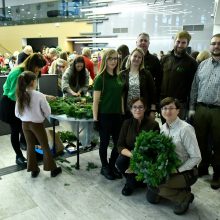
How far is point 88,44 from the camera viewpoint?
432 inches

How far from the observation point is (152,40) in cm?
790

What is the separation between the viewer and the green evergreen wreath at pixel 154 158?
2156 mm

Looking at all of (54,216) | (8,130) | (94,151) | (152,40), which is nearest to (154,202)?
(54,216)

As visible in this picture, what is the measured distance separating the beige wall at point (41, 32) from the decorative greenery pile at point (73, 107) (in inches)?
305

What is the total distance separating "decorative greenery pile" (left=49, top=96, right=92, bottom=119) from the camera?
9.57ft

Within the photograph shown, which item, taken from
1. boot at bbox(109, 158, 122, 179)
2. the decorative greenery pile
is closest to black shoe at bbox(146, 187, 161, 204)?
boot at bbox(109, 158, 122, 179)

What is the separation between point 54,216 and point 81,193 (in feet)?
1.39

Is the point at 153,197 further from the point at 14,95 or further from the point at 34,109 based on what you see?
the point at 14,95

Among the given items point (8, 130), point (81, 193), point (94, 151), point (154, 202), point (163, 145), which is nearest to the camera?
point (163, 145)

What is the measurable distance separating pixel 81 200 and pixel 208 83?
1.72m

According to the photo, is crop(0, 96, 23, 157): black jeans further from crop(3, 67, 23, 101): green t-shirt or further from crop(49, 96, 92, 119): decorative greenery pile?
crop(49, 96, 92, 119): decorative greenery pile

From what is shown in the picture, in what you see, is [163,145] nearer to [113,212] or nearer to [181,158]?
[181,158]

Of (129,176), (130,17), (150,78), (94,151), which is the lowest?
(94,151)

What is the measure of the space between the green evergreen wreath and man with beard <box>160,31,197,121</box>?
0.83m
